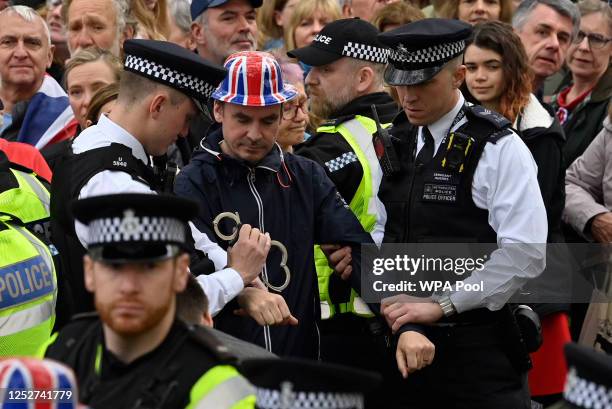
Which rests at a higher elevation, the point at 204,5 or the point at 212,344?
the point at 204,5

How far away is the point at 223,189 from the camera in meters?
6.23

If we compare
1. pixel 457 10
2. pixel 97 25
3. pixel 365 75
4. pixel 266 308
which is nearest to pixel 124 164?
pixel 266 308

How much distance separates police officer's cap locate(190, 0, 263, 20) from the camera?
29.7 feet

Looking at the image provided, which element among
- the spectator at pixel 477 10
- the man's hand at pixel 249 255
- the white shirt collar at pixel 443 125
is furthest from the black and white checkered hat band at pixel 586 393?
the spectator at pixel 477 10

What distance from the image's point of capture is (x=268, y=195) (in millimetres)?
6234

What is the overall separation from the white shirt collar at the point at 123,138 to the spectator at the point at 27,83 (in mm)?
2707

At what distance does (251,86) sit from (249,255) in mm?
848

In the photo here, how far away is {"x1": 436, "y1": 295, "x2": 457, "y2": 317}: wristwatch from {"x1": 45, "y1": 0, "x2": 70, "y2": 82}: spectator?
4.92 metres

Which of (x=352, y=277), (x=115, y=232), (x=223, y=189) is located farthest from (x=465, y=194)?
(x=115, y=232)

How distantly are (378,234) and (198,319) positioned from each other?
2.06 metres

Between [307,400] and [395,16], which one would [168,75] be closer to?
[307,400]

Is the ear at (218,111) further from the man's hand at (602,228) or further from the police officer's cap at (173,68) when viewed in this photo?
the man's hand at (602,228)

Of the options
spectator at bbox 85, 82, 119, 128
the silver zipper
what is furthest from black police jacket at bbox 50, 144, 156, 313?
spectator at bbox 85, 82, 119, 128

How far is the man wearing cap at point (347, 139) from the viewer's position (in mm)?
6832
